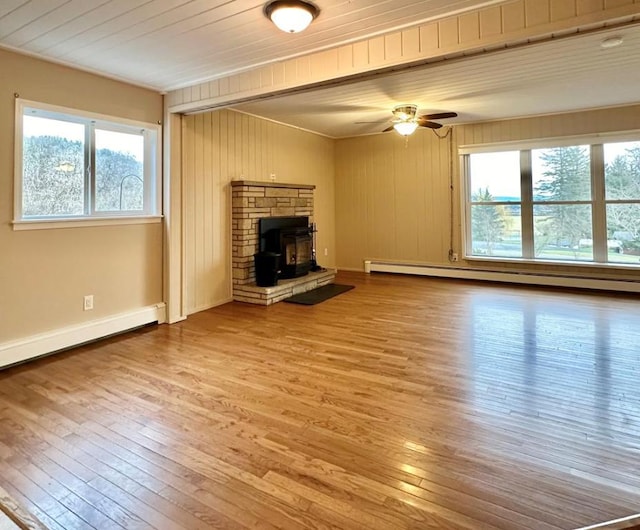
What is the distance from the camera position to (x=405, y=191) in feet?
23.9

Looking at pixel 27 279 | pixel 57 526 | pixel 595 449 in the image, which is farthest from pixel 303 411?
pixel 27 279

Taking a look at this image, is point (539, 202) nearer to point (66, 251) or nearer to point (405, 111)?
point (405, 111)

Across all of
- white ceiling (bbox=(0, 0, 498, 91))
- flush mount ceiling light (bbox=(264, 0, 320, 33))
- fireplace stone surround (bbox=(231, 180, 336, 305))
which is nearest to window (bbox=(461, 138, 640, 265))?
fireplace stone surround (bbox=(231, 180, 336, 305))

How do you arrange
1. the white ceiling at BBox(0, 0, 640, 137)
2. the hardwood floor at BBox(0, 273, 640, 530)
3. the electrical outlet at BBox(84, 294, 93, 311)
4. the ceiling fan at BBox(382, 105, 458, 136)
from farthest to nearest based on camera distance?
1. the ceiling fan at BBox(382, 105, 458, 136)
2. the electrical outlet at BBox(84, 294, 93, 311)
3. the white ceiling at BBox(0, 0, 640, 137)
4. the hardwood floor at BBox(0, 273, 640, 530)

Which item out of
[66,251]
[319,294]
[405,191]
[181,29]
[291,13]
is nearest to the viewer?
[291,13]

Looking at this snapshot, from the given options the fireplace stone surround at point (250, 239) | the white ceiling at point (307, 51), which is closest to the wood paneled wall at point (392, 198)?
the white ceiling at point (307, 51)

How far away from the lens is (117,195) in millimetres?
4164

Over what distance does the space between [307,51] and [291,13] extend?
780mm

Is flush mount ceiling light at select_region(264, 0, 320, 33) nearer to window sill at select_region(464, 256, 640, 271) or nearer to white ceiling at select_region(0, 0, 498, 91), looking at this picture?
white ceiling at select_region(0, 0, 498, 91)

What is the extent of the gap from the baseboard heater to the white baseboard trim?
169 inches

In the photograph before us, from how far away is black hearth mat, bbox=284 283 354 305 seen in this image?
5394 millimetres

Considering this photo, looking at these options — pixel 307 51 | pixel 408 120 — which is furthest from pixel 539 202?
pixel 307 51

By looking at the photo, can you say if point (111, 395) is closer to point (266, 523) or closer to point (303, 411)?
point (303, 411)

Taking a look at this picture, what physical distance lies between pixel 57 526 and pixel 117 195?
3.28 m
